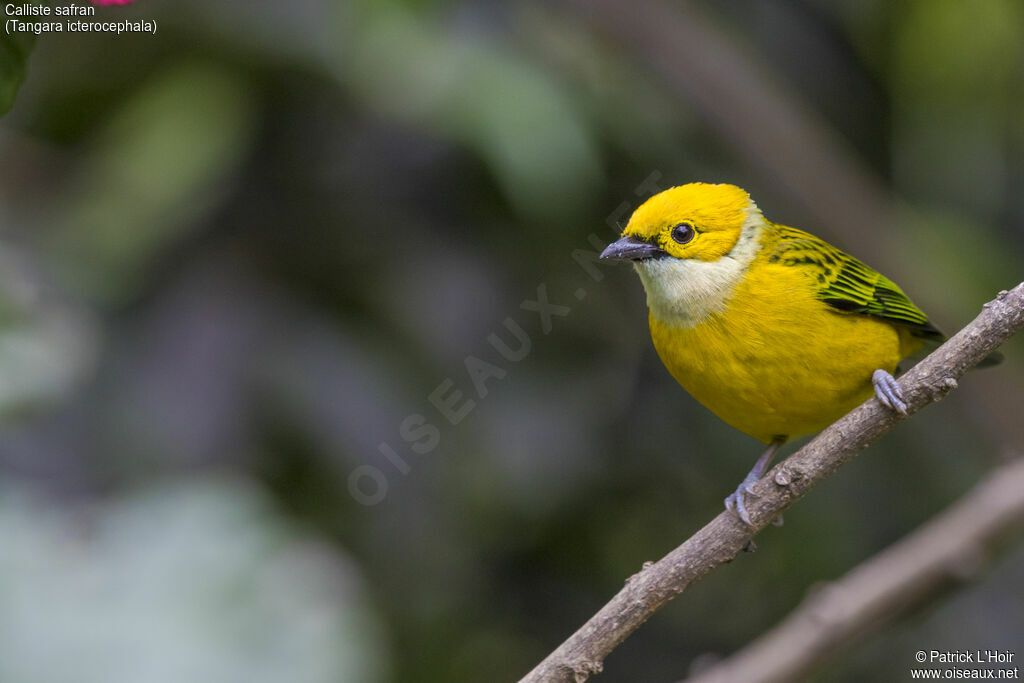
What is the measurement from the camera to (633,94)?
4.10 metres

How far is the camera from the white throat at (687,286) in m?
2.69

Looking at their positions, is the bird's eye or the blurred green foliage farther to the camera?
the bird's eye

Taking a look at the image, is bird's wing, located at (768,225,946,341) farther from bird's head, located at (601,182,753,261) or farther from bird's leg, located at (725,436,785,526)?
bird's leg, located at (725,436,785,526)

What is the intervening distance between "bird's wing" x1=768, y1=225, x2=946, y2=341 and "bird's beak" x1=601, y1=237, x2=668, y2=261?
1.40ft

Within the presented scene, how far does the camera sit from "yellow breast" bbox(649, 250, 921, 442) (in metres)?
2.60

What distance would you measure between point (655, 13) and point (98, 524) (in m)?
3.09

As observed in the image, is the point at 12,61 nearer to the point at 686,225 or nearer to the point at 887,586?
the point at 686,225

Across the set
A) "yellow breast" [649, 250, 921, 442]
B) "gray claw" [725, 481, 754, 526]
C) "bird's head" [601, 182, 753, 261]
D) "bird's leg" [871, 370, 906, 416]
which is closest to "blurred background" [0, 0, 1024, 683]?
"bird's head" [601, 182, 753, 261]

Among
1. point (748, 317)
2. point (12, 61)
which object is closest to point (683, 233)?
point (748, 317)

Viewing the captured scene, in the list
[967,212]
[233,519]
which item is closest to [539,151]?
[233,519]

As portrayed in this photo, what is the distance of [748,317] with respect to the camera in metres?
2.66

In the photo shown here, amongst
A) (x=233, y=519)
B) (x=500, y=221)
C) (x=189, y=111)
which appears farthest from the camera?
(x=500, y=221)

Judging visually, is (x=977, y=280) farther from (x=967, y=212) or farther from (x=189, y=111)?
(x=189, y=111)

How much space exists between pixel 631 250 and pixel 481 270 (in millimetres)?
1206
